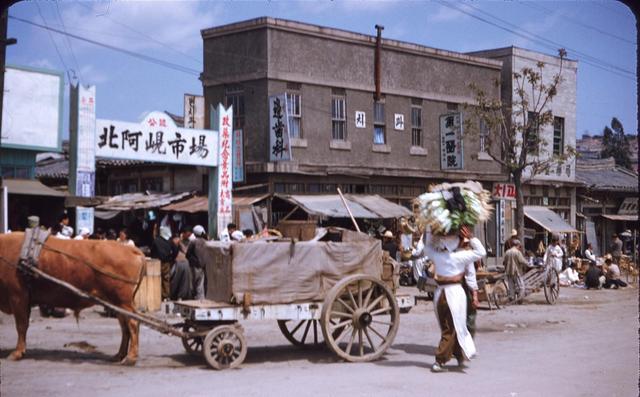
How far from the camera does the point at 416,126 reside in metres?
29.7

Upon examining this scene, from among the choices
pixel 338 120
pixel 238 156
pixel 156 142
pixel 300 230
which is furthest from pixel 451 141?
pixel 300 230

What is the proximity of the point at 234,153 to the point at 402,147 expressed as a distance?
796cm

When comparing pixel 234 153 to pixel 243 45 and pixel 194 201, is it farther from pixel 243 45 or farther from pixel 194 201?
pixel 243 45

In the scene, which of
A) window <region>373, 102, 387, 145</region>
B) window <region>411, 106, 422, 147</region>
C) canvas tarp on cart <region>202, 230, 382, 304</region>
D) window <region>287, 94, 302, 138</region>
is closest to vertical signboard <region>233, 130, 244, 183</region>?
window <region>287, 94, 302, 138</region>

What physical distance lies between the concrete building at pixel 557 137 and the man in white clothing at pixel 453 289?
24593 millimetres

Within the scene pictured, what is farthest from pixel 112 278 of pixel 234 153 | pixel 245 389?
pixel 234 153

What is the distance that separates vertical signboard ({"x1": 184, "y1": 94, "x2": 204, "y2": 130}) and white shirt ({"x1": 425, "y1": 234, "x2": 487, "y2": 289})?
14446 millimetres

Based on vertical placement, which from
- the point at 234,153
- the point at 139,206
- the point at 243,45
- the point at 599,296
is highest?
the point at 243,45

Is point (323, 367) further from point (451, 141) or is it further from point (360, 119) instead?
point (451, 141)

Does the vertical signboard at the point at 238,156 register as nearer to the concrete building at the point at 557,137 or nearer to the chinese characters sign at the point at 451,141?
the chinese characters sign at the point at 451,141

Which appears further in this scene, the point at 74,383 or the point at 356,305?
the point at 356,305

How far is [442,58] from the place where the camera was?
1196 inches

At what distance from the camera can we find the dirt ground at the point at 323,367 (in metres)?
8.78

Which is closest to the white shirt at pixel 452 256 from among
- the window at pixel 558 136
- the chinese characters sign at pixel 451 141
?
the chinese characters sign at pixel 451 141
